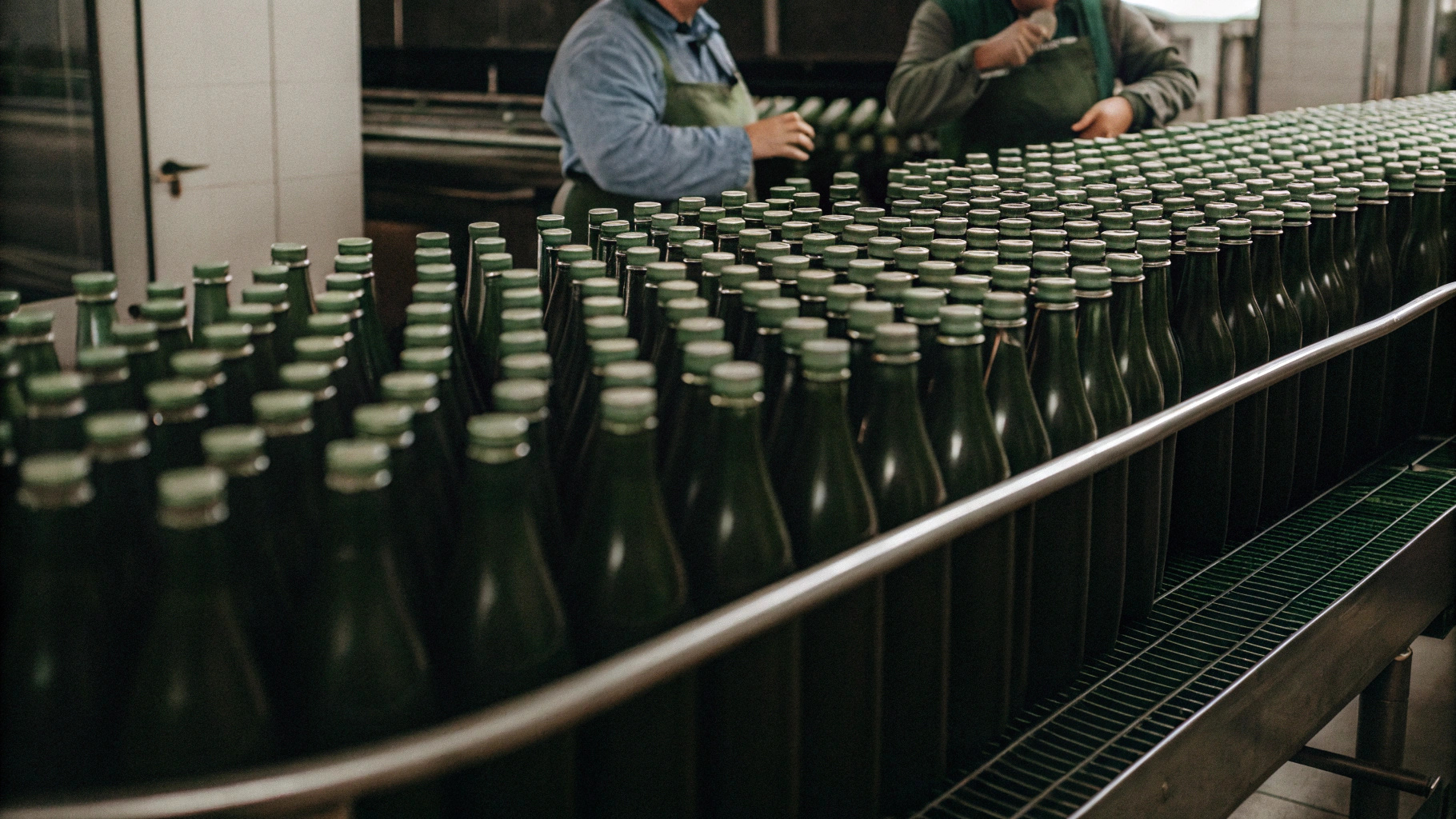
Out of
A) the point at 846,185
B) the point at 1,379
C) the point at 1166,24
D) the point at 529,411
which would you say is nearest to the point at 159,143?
the point at 846,185

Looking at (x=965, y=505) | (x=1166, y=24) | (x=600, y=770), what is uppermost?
(x=1166, y=24)

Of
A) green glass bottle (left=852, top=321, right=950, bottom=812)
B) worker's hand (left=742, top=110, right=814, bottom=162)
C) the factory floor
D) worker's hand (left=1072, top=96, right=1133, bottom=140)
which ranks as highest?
worker's hand (left=1072, top=96, right=1133, bottom=140)

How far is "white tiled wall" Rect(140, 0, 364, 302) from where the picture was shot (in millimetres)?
2967

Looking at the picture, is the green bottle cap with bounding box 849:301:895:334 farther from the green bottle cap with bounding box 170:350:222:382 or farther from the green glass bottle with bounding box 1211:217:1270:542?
the green glass bottle with bounding box 1211:217:1270:542

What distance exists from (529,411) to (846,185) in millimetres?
1095

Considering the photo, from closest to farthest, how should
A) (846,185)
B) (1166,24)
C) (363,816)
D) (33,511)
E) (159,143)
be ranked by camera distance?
(33,511), (363,816), (846,185), (159,143), (1166,24)

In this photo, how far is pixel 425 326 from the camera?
880mm

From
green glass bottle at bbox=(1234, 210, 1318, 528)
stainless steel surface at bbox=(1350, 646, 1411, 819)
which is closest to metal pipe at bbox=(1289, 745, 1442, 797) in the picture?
stainless steel surface at bbox=(1350, 646, 1411, 819)

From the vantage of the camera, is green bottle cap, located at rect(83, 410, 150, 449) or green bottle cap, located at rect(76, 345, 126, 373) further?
green bottle cap, located at rect(76, 345, 126, 373)

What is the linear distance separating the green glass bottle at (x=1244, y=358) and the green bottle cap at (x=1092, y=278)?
1.16ft

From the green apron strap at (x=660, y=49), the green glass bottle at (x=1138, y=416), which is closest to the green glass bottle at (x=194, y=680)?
the green glass bottle at (x=1138, y=416)

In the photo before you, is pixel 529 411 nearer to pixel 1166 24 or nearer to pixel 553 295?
pixel 553 295

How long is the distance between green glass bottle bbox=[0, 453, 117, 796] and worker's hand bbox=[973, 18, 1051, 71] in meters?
2.93

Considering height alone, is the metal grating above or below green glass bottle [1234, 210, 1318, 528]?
below
